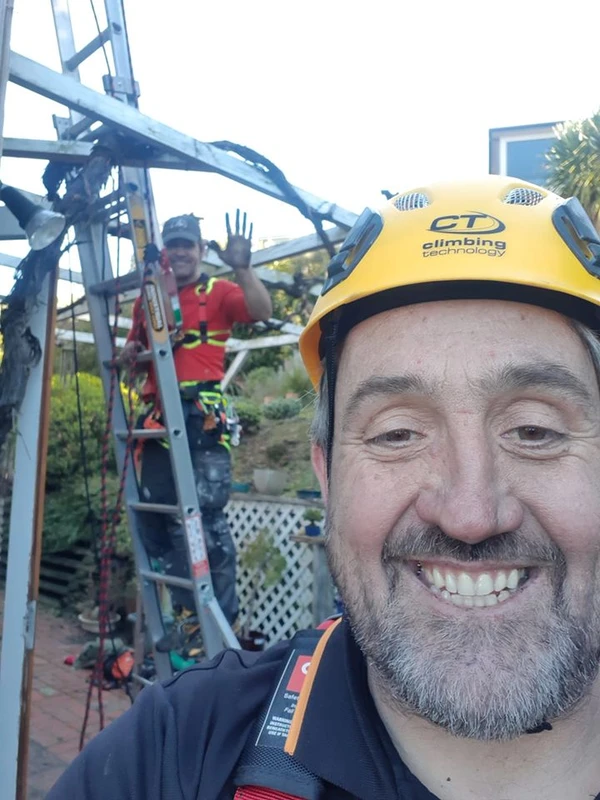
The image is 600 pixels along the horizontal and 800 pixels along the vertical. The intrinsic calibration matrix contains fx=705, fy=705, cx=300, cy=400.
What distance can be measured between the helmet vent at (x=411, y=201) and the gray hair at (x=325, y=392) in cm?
42

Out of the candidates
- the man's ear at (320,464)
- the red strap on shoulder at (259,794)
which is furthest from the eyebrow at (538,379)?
the red strap on shoulder at (259,794)

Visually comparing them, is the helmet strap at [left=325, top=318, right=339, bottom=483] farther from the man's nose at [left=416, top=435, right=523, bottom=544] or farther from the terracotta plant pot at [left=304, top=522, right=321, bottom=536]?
the terracotta plant pot at [left=304, top=522, right=321, bottom=536]

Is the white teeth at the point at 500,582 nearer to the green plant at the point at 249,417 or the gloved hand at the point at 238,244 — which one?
the gloved hand at the point at 238,244

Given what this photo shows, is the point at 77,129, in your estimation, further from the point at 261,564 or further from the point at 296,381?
the point at 296,381

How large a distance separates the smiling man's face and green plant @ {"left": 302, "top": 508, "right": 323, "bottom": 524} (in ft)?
14.6

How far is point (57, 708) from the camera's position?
4.77 metres

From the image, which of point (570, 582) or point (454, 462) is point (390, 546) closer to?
point (454, 462)

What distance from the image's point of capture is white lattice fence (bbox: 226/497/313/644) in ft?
19.8

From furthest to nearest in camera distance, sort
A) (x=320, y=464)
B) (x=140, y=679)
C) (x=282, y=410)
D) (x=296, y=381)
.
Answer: (x=296, y=381)
(x=282, y=410)
(x=140, y=679)
(x=320, y=464)

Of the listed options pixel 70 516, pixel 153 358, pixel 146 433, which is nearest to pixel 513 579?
pixel 153 358

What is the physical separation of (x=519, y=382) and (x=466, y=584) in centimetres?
40

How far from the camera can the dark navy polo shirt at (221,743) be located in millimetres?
1290

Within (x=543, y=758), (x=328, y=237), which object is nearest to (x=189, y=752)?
(x=543, y=758)

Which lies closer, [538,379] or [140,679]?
[538,379]
